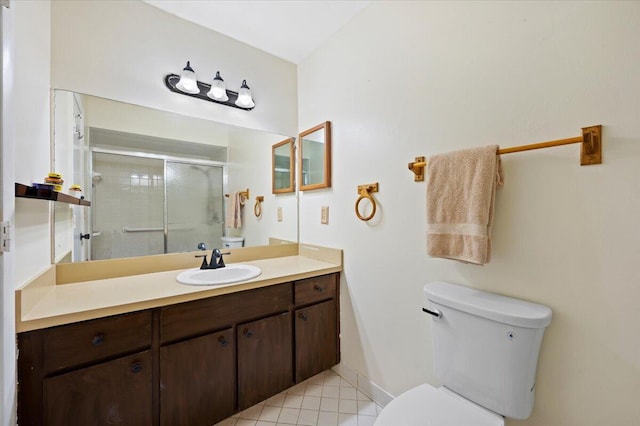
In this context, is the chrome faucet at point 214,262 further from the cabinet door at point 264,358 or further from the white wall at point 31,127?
the white wall at point 31,127

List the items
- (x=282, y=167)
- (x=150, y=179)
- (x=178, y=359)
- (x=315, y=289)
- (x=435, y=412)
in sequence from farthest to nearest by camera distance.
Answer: (x=282, y=167) < (x=315, y=289) < (x=150, y=179) < (x=178, y=359) < (x=435, y=412)

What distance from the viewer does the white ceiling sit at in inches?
65.2

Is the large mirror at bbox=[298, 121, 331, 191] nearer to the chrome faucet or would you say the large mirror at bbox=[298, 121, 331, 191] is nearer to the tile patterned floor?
the chrome faucet

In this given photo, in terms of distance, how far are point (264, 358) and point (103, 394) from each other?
0.74 metres

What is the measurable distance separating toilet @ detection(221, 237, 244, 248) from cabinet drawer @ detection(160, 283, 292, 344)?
0.62 metres

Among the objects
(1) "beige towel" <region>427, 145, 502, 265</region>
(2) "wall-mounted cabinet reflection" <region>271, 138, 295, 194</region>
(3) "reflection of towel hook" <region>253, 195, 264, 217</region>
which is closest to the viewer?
(1) "beige towel" <region>427, 145, 502, 265</region>

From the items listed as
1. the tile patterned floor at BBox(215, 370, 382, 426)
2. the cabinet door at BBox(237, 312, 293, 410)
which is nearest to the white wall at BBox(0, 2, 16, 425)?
the cabinet door at BBox(237, 312, 293, 410)

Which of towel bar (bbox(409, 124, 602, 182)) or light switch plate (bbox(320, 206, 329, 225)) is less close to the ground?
towel bar (bbox(409, 124, 602, 182))

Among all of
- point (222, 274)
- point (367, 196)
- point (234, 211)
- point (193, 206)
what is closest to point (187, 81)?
point (193, 206)

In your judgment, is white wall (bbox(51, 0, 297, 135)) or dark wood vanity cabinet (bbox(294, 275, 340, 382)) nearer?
white wall (bbox(51, 0, 297, 135))

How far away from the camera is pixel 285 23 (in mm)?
1824

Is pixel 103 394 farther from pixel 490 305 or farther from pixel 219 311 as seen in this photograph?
pixel 490 305

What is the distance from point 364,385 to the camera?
1.74 m

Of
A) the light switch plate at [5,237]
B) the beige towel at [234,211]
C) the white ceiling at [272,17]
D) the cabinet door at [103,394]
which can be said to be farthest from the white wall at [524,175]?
the light switch plate at [5,237]
